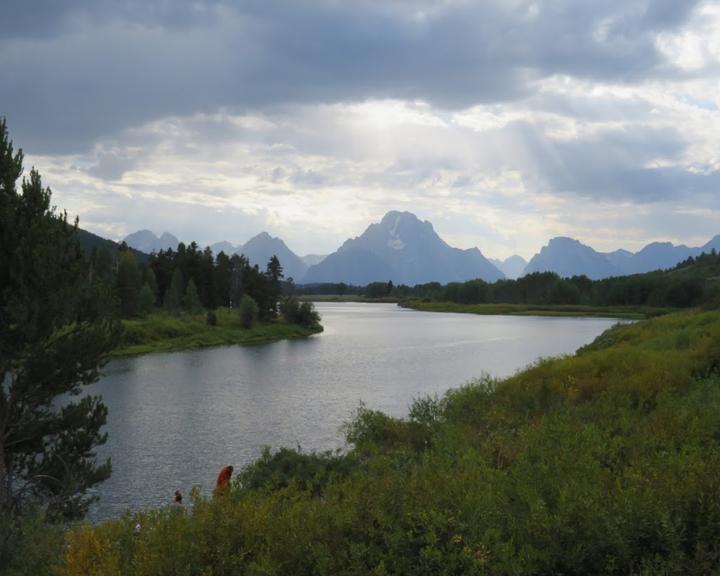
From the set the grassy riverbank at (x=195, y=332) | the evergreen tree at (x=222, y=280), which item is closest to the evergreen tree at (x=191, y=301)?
the grassy riverbank at (x=195, y=332)

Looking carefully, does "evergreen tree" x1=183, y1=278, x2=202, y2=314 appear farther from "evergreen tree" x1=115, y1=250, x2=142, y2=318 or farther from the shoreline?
"evergreen tree" x1=115, y1=250, x2=142, y2=318

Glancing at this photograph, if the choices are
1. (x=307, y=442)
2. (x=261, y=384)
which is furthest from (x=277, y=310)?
(x=307, y=442)

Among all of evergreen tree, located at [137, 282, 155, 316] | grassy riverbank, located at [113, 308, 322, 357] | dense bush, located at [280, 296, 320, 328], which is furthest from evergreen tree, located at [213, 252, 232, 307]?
evergreen tree, located at [137, 282, 155, 316]

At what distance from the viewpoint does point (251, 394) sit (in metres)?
50.9

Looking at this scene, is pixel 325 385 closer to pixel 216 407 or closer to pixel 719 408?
pixel 216 407

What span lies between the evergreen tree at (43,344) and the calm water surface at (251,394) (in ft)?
13.8

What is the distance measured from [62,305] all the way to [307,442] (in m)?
18.6

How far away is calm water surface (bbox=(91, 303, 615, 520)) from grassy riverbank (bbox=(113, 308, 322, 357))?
5.98 meters

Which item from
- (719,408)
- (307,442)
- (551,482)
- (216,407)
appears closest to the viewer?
(551,482)

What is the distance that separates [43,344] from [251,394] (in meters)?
32.5

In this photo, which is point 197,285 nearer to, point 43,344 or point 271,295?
point 271,295

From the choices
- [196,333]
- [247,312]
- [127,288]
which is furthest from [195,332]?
[127,288]

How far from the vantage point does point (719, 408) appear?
1384 centimetres

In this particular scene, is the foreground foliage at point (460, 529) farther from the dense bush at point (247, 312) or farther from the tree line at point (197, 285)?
the dense bush at point (247, 312)
